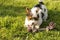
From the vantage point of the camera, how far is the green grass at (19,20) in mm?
6156

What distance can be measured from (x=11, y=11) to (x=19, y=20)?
937mm

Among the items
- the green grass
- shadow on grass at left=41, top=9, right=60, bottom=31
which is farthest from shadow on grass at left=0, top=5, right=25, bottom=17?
shadow on grass at left=41, top=9, right=60, bottom=31

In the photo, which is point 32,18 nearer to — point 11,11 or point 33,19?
point 33,19

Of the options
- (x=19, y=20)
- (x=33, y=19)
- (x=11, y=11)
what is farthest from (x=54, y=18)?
(x=11, y=11)

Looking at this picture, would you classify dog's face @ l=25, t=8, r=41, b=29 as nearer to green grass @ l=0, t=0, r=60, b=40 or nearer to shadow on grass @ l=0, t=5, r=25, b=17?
green grass @ l=0, t=0, r=60, b=40

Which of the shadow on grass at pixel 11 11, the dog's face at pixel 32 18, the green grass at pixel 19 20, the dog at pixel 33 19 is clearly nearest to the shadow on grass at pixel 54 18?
the green grass at pixel 19 20

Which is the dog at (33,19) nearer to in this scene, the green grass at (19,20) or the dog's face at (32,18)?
the dog's face at (32,18)

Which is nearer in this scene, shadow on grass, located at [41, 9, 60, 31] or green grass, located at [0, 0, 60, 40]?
green grass, located at [0, 0, 60, 40]

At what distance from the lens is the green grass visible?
616cm

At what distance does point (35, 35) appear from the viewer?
20.2 ft

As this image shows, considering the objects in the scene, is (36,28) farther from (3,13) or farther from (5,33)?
(3,13)

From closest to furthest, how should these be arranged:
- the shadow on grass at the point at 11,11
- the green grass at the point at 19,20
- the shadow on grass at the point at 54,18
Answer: the green grass at the point at 19,20 < the shadow on grass at the point at 54,18 < the shadow on grass at the point at 11,11

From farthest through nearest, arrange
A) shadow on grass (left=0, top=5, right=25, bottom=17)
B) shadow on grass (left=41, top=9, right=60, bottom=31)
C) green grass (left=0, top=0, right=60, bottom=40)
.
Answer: shadow on grass (left=0, top=5, right=25, bottom=17), shadow on grass (left=41, top=9, right=60, bottom=31), green grass (left=0, top=0, right=60, bottom=40)

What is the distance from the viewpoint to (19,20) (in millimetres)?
7113
